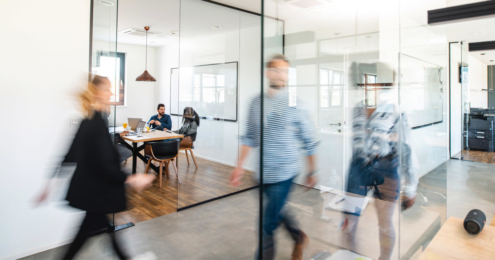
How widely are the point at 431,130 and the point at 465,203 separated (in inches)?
27.1

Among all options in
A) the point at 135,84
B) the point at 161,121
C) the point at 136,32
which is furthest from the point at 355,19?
the point at 135,84

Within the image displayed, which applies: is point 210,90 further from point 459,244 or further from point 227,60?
point 459,244

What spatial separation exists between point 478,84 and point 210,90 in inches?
104

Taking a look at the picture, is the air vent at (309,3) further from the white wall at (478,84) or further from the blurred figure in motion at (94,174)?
the white wall at (478,84)

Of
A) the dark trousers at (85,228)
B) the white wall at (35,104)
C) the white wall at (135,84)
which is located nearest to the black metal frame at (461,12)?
the dark trousers at (85,228)

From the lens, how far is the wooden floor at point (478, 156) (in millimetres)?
2166

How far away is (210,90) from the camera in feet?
12.0

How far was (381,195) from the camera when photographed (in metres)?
1.04

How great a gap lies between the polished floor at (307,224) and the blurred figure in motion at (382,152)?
4 cm

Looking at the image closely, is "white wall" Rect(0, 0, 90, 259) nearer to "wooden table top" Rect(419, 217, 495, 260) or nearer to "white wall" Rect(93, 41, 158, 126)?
"wooden table top" Rect(419, 217, 495, 260)

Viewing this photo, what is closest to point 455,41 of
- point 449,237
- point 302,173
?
point 449,237

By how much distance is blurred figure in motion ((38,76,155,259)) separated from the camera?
1.65 meters

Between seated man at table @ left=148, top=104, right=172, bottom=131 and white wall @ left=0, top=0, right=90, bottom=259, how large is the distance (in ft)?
8.52

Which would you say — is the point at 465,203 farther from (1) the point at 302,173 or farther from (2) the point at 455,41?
(1) the point at 302,173
